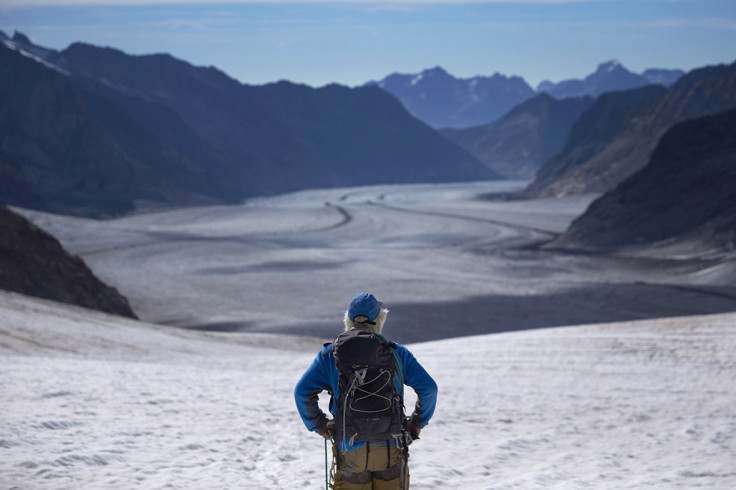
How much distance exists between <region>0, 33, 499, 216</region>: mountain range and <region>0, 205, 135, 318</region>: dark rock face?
2094 inches

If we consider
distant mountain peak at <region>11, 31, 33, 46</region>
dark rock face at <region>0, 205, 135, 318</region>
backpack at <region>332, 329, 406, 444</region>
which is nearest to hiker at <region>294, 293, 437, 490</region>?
backpack at <region>332, 329, 406, 444</region>

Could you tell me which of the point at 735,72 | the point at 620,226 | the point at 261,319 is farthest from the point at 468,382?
the point at 735,72

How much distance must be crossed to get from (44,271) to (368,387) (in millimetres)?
23036

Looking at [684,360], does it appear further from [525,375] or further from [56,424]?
[56,424]

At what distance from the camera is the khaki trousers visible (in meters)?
4.11

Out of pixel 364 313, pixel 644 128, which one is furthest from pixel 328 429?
pixel 644 128

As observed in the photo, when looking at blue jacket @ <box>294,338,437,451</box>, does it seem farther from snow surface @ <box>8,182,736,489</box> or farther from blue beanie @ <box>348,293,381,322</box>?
snow surface @ <box>8,182,736,489</box>

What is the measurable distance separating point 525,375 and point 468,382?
1328mm

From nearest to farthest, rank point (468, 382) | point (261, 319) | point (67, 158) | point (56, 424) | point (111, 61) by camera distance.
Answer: point (56, 424), point (468, 382), point (261, 319), point (67, 158), point (111, 61)

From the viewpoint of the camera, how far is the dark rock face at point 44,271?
2352 centimetres

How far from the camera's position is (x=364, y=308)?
415cm

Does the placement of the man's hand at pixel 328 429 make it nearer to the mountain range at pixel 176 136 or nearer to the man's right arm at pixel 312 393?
the man's right arm at pixel 312 393

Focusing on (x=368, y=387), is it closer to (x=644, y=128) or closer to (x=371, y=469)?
(x=371, y=469)

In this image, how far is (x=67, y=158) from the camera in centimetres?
9462
